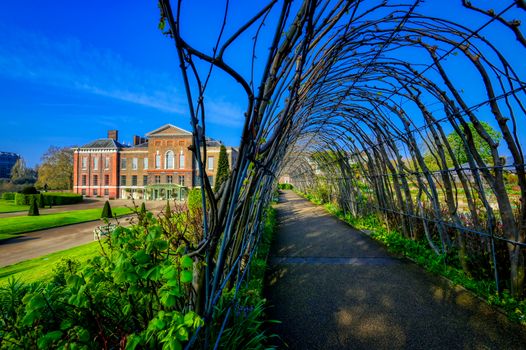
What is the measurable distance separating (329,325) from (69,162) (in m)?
54.2

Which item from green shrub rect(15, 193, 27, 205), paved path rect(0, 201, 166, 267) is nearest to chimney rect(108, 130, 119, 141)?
green shrub rect(15, 193, 27, 205)

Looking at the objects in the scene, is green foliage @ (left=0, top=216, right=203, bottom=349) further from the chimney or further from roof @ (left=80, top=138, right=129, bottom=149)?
the chimney

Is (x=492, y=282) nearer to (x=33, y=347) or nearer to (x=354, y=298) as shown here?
(x=354, y=298)

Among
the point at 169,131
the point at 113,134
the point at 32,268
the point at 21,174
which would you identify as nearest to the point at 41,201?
the point at 169,131

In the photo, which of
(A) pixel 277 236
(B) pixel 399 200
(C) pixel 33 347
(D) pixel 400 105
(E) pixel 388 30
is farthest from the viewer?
(A) pixel 277 236

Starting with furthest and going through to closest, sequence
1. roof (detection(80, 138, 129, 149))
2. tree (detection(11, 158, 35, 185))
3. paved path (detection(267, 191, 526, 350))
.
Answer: tree (detection(11, 158, 35, 185)), roof (detection(80, 138, 129, 149)), paved path (detection(267, 191, 526, 350))

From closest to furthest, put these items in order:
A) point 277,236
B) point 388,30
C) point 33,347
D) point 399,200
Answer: point 33,347 < point 388,30 < point 399,200 < point 277,236

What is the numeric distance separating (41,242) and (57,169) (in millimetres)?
41216

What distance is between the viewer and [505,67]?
110 inches

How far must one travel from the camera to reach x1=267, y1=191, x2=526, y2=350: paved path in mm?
2385

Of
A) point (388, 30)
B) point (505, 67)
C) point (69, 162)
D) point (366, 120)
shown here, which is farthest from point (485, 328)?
point (69, 162)

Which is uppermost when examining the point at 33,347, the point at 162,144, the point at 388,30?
the point at 162,144

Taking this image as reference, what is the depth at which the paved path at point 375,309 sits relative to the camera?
7.82 feet

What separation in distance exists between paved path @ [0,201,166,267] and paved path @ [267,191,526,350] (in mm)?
5269
